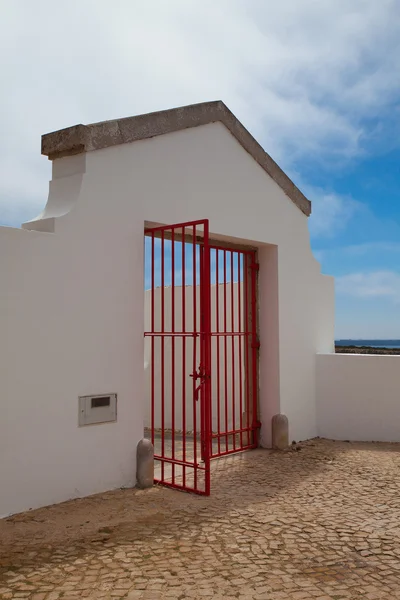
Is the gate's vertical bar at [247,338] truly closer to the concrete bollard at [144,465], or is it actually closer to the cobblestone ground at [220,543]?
the cobblestone ground at [220,543]

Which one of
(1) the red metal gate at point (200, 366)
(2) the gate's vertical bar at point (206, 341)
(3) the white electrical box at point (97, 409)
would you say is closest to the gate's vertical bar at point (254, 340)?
→ (1) the red metal gate at point (200, 366)

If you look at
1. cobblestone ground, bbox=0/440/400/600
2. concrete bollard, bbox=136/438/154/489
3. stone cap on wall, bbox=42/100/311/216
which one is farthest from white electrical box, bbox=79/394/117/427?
stone cap on wall, bbox=42/100/311/216

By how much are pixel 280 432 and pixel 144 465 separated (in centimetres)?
240

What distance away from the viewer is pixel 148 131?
19.1 ft

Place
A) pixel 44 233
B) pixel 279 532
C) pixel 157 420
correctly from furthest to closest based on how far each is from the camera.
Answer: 1. pixel 157 420
2. pixel 44 233
3. pixel 279 532

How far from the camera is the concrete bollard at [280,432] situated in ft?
23.8

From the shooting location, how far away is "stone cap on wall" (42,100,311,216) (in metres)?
5.30

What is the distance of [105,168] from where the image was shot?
5418mm

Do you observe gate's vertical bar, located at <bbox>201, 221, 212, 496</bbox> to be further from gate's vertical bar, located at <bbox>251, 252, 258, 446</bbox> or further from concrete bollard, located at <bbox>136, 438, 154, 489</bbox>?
gate's vertical bar, located at <bbox>251, 252, 258, 446</bbox>

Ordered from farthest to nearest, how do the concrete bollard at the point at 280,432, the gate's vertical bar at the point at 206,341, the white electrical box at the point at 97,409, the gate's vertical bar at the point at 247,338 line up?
the gate's vertical bar at the point at 247,338 < the concrete bollard at the point at 280,432 < the gate's vertical bar at the point at 206,341 < the white electrical box at the point at 97,409

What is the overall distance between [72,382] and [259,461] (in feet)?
9.14

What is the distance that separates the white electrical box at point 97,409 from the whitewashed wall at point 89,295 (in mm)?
72

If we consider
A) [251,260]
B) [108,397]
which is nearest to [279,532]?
[108,397]

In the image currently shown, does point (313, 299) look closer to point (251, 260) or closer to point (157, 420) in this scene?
point (251, 260)
